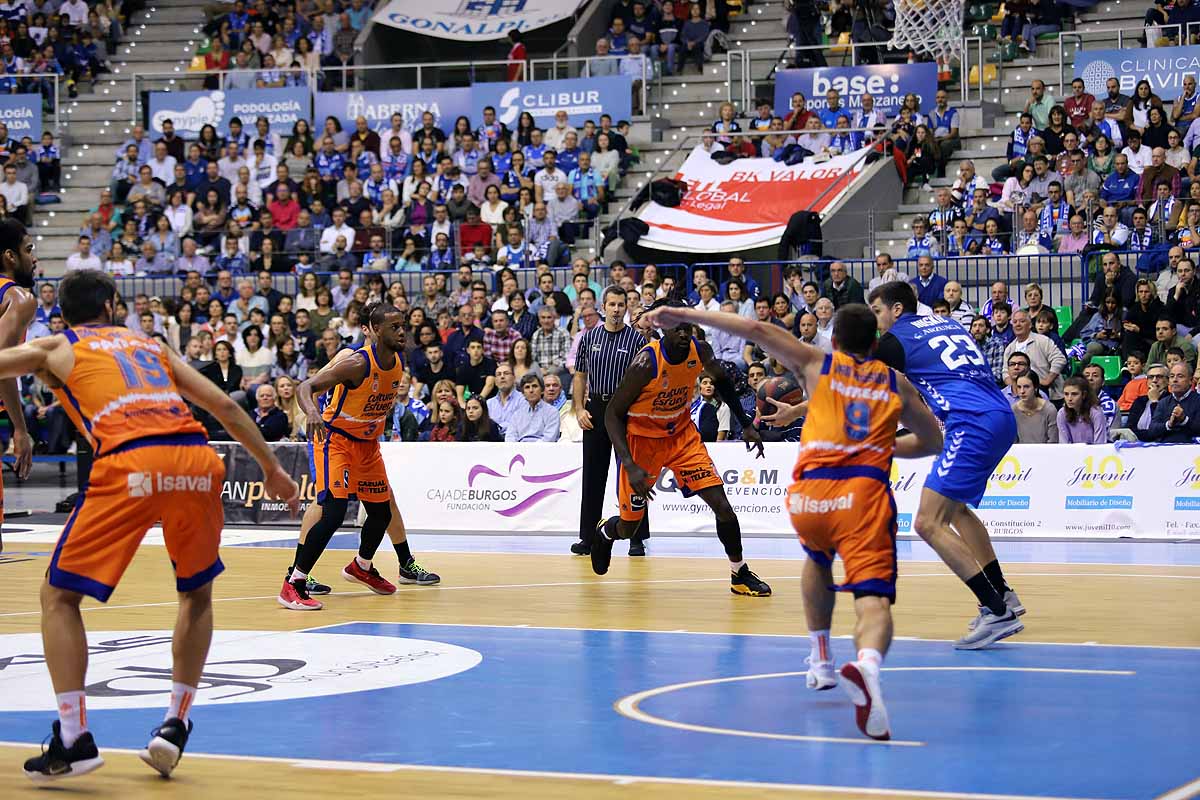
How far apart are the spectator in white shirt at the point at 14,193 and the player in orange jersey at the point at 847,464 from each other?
24067 mm

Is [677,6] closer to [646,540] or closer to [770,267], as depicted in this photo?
[770,267]

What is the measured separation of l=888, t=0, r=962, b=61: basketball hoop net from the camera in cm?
2455

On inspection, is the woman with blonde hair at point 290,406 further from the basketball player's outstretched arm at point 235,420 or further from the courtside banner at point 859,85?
the basketball player's outstretched arm at point 235,420

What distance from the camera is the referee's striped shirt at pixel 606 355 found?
13961 millimetres

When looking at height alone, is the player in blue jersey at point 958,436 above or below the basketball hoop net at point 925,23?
below

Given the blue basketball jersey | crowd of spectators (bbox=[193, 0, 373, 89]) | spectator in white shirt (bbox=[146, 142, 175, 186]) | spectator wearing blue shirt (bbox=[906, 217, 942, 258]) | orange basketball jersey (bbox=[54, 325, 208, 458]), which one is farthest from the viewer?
crowd of spectators (bbox=[193, 0, 373, 89])

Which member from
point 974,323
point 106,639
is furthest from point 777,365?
point 106,639

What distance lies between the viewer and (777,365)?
18828mm

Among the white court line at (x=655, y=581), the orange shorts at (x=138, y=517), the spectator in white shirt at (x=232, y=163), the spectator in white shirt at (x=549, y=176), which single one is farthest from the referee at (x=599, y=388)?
the spectator in white shirt at (x=232, y=163)

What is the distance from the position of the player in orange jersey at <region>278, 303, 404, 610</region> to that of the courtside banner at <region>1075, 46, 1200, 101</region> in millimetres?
15348

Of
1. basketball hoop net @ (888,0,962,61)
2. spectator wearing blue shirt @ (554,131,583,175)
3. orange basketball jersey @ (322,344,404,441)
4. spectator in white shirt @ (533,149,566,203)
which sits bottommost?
orange basketball jersey @ (322,344,404,441)

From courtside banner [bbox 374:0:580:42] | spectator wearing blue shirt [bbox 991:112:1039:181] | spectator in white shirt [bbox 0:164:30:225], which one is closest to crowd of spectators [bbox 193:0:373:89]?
courtside banner [bbox 374:0:580:42]

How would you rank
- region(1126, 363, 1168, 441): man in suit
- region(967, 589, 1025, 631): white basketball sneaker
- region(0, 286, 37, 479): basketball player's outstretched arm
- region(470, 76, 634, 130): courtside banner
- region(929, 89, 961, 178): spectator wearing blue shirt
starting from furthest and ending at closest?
1. region(470, 76, 634, 130): courtside banner
2. region(929, 89, 961, 178): spectator wearing blue shirt
3. region(1126, 363, 1168, 441): man in suit
4. region(967, 589, 1025, 631): white basketball sneaker
5. region(0, 286, 37, 479): basketball player's outstretched arm

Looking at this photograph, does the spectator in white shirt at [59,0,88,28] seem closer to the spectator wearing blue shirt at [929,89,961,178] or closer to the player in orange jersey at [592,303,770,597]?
the spectator wearing blue shirt at [929,89,961,178]
